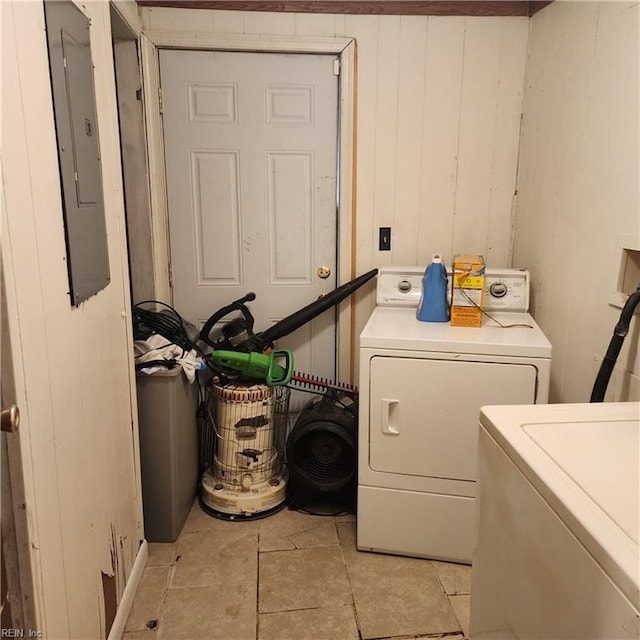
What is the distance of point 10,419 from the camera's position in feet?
3.17

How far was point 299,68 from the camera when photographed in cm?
A: 254

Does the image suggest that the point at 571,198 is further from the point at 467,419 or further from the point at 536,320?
the point at 467,419

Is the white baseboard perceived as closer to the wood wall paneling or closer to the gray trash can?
the gray trash can

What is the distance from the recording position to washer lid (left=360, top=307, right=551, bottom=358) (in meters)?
1.92

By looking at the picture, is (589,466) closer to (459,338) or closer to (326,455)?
(459,338)

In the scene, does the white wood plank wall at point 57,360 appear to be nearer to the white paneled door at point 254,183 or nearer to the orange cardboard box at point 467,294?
the white paneled door at point 254,183

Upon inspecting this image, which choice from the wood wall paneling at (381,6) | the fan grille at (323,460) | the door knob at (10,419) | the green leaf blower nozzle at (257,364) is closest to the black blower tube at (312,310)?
the green leaf blower nozzle at (257,364)

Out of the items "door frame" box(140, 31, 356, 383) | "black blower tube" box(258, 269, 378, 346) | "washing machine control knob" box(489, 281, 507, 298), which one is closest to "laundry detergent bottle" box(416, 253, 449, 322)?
"washing machine control knob" box(489, 281, 507, 298)

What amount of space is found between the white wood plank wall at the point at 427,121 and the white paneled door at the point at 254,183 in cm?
14

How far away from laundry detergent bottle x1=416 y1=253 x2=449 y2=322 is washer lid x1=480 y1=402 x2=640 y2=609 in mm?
1063

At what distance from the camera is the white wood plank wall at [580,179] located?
5.55 feet

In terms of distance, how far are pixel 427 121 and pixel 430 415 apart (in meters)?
1.42

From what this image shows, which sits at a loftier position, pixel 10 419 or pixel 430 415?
pixel 10 419

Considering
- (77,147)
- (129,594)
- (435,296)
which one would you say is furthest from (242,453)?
(77,147)
